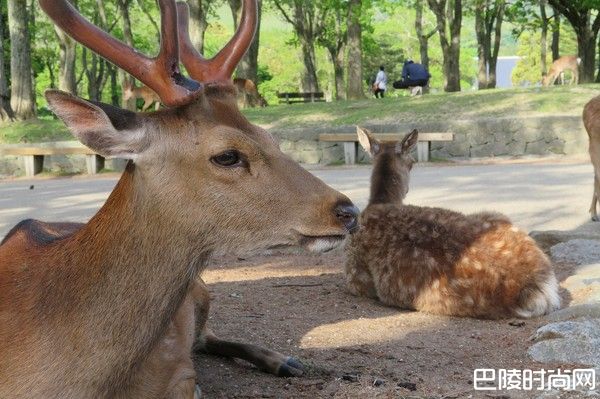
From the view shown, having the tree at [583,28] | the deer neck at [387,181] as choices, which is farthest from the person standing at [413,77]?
the deer neck at [387,181]

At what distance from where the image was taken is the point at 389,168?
7.75 metres

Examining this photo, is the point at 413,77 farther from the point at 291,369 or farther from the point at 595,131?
the point at 291,369

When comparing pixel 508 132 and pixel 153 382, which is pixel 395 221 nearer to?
pixel 153 382

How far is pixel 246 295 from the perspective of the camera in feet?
22.2

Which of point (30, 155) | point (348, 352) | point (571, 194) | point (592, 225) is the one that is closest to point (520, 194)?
point (571, 194)

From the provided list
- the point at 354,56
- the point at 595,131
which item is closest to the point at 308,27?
the point at 354,56

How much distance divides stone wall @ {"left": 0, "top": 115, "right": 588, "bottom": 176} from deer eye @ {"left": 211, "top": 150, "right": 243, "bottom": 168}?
1616 centimetres

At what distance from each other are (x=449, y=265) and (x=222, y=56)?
254cm

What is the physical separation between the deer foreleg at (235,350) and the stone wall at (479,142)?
1455 cm

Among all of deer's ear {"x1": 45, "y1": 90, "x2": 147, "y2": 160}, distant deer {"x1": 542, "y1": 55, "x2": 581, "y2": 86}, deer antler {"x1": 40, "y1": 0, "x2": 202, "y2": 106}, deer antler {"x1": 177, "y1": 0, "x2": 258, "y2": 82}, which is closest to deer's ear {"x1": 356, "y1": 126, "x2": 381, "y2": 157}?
deer antler {"x1": 177, "y1": 0, "x2": 258, "y2": 82}

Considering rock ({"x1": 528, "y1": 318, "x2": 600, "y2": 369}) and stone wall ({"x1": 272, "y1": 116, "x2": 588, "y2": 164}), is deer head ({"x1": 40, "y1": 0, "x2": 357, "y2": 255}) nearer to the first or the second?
rock ({"x1": 528, "y1": 318, "x2": 600, "y2": 369})

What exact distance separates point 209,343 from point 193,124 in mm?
2049

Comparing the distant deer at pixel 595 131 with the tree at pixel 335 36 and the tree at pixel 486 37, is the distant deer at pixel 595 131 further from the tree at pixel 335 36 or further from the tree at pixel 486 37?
the tree at pixel 335 36

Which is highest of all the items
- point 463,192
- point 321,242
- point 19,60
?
point 19,60
